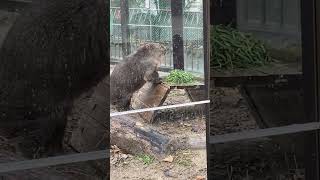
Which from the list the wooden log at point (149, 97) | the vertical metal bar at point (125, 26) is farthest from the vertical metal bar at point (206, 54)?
the vertical metal bar at point (125, 26)

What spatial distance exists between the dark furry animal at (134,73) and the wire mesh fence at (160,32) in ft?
0.14

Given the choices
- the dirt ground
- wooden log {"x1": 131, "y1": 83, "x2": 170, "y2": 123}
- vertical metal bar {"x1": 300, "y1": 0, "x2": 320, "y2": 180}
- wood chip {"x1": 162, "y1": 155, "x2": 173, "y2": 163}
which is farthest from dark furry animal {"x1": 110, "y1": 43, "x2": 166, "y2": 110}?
vertical metal bar {"x1": 300, "y1": 0, "x2": 320, "y2": 180}

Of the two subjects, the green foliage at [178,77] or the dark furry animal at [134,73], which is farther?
the green foliage at [178,77]

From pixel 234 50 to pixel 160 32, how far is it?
0.57m

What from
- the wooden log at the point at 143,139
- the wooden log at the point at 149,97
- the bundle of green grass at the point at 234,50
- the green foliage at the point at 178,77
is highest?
the bundle of green grass at the point at 234,50

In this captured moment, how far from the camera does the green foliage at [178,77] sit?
3.40 m

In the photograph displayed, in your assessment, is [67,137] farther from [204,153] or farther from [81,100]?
[204,153]

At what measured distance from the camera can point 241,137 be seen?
142 inches

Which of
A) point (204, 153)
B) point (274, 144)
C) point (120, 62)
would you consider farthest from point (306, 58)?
point (120, 62)

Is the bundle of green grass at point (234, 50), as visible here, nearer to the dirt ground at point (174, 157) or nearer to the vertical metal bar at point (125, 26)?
the dirt ground at point (174, 157)

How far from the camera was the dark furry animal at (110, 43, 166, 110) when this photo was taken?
10.6 ft

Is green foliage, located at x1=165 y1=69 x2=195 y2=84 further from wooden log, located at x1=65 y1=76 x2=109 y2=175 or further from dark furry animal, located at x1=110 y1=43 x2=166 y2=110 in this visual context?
wooden log, located at x1=65 y1=76 x2=109 y2=175

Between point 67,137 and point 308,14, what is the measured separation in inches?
71.6

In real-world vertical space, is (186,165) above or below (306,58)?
below
